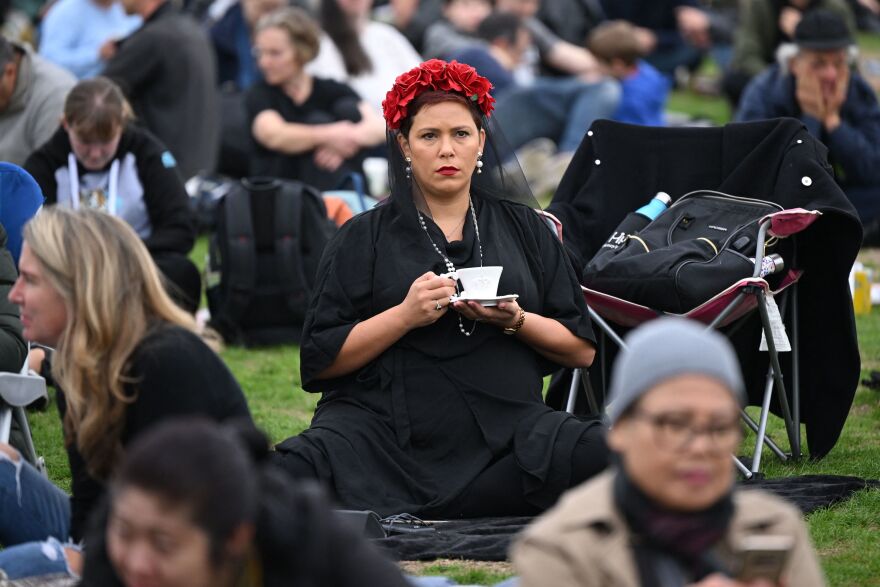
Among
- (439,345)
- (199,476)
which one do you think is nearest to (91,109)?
(439,345)

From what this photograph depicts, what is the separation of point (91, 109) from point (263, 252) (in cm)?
144

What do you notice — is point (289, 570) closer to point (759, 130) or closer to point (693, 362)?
point (693, 362)

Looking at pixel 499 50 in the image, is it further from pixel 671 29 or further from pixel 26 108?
pixel 26 108

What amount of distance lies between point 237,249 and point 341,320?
330cm

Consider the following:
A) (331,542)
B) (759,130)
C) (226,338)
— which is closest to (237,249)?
(226,338)

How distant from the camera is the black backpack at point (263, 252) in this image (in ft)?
27.9

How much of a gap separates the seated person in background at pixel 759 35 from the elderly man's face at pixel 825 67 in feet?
16.2

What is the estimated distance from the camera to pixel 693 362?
→ 279 cm

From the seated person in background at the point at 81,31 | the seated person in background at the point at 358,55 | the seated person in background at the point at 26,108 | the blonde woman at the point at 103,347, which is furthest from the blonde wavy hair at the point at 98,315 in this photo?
the seated person in background at the point at 81,31

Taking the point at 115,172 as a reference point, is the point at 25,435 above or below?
below

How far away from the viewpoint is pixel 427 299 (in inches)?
200

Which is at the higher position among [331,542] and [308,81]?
[308,81]

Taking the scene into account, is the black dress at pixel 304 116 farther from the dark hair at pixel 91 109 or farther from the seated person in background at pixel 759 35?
the seated person in background at pixel 759 35

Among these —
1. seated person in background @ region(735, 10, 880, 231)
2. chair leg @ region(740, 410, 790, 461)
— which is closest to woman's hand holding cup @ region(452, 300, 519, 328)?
chair leg @ region(740, 410, 790, 461)
